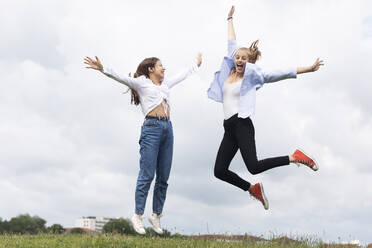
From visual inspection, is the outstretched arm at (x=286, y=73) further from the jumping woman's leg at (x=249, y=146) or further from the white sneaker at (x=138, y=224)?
the white sneaker at (x=138, y=224)

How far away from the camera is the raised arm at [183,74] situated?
10.6 metres

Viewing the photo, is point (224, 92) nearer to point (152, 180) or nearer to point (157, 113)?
point (157, 113)

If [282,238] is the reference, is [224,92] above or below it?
above

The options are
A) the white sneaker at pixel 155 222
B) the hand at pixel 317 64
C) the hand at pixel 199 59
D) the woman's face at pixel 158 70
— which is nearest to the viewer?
the hand at pixel 317 64

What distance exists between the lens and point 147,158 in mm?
9828

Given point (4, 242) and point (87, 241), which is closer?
point (87, 241)

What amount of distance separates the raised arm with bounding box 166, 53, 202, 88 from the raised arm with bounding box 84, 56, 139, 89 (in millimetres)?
869

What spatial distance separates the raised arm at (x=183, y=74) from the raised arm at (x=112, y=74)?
2.85 ft

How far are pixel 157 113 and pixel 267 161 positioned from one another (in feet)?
7.96

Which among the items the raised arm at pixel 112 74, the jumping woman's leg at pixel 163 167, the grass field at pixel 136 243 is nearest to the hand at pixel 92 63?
the raised arm at pixel 112 74

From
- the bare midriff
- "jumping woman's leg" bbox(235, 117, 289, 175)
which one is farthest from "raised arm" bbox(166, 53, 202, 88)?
"jumping woman's leg" bbox(235, 117, 289, 175)

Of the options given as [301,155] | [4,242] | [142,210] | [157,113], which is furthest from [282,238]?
[4,242]

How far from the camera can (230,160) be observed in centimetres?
949

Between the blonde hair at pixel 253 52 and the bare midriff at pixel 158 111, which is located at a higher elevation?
the blonde hair at pixel 253 52
